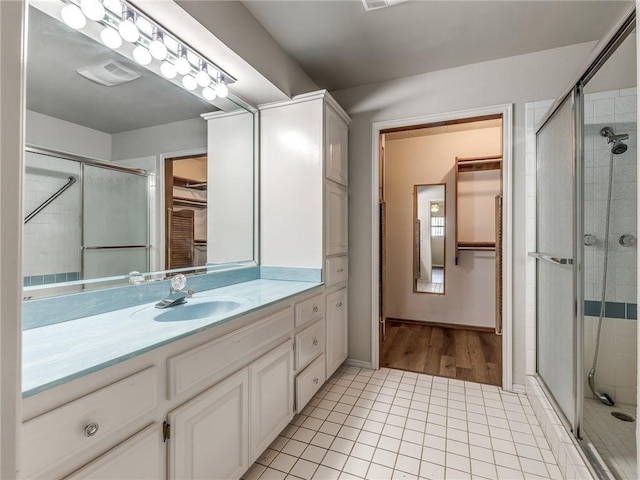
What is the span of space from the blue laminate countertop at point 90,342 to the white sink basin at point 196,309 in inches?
2.4

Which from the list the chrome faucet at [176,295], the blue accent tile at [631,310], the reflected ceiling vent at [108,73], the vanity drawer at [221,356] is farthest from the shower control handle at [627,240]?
the reflected ceiling vent at [108,73]

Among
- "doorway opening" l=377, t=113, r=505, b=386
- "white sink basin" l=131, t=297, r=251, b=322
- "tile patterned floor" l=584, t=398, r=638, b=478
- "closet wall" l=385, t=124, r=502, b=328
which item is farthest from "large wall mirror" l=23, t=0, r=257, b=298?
"closet wall" l=385, t=124, r=502, b=328

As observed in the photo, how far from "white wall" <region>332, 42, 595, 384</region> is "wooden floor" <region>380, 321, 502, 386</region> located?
34cm

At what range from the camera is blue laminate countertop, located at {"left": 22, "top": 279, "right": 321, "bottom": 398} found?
709mm

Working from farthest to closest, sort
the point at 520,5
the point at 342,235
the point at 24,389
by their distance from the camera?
the point at 342,235
the point at 520,5
the point at 24,389

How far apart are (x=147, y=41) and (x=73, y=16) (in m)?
0.33

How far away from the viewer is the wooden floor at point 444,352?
2.53 meters

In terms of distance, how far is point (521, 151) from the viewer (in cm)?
221

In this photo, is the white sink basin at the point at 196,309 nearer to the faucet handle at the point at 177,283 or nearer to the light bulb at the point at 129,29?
the faucet handle at the point at 177,283

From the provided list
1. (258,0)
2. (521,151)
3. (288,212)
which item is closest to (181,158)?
(288,212)

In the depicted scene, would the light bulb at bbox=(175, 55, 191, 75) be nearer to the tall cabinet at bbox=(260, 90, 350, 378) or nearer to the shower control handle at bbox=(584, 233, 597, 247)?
the tall cabinet at bbox=(260, 90, 350, 378)

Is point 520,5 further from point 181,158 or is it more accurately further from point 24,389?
point 24,389

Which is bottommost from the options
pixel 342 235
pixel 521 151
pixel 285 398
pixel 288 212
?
pixel 285 398

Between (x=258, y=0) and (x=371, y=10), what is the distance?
0.64 metres
